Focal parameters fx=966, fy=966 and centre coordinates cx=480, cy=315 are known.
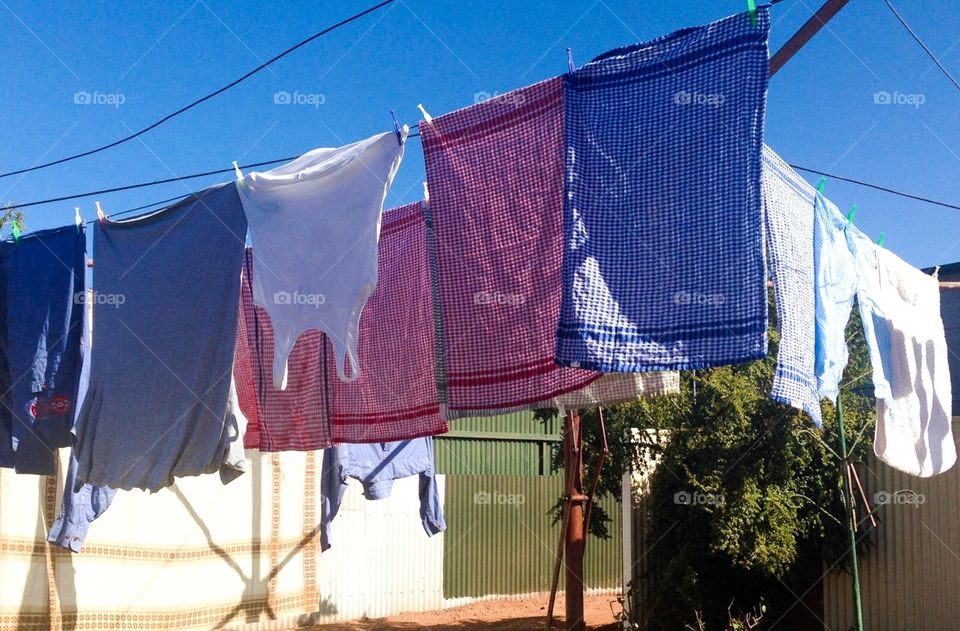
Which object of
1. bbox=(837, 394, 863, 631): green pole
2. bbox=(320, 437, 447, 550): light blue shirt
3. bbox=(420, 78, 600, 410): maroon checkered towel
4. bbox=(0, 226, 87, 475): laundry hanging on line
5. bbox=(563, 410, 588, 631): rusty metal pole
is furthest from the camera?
bbox=(563, 410, 588, 631): rusty metal pole

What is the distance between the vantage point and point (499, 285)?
5.01 m

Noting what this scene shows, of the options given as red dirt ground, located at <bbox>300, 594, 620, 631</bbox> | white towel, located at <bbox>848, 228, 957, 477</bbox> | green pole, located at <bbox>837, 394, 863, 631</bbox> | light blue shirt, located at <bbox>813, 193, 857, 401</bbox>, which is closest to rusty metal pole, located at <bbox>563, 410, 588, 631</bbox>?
red dirt ground, located at <bbox>300, 594, 620, 631</bbox>

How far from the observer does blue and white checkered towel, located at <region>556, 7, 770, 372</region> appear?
419cm

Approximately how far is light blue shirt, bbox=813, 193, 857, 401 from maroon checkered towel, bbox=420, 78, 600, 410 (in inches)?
55.0

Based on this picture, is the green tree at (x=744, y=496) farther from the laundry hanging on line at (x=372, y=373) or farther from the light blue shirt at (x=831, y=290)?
the laundry hanging on line at (x=372, y=373)

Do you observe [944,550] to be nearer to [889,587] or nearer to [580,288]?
[889,587]

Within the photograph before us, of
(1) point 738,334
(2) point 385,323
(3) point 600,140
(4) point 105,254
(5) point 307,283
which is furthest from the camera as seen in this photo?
(4) point 105,254

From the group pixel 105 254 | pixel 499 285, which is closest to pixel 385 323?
pixel 499 285

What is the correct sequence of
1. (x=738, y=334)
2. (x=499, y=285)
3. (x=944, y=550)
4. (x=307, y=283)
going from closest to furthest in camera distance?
(x=738, y=334), (x=499, y=285), (x=307, y=283), (x=944, y=550)

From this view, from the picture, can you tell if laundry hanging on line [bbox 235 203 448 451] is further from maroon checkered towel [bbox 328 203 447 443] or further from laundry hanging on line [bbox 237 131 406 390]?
laundry hanging on line [bbox 237 131 406 390]

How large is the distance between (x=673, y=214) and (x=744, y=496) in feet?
19.2

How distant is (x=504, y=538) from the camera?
1527 centimetres

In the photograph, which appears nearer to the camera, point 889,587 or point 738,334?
point 738,334

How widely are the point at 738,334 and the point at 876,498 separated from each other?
20.4ft
